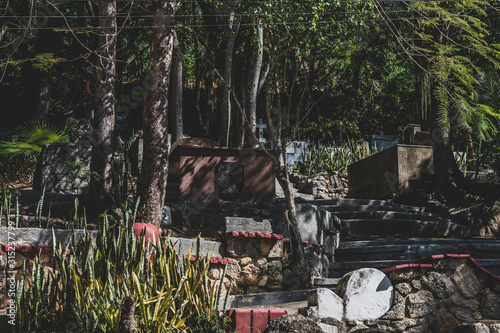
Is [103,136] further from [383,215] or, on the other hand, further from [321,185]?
[321,185]

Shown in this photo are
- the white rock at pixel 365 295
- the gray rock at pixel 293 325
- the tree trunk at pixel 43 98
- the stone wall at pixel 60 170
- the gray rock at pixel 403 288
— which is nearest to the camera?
the gray rock at pixel 293 325

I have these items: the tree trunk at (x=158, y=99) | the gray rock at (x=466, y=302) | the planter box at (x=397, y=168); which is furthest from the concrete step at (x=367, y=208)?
the gray rock at (x=466, y=302)

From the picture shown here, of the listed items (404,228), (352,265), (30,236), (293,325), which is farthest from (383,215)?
(30,236)

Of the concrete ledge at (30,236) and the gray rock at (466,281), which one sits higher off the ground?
the concrete ledge at (30,236)

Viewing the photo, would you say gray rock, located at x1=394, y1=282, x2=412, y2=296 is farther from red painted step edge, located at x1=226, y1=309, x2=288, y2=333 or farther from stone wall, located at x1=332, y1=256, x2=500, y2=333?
red painted step edge, located at x1=226, y1=309, x2=288, y2=333

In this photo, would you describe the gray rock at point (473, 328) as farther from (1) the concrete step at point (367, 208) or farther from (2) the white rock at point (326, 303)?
(1) the concrete step at point (367, 208)

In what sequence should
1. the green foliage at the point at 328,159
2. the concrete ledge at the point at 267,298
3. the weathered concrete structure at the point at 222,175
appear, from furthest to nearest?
the green foliage at the point at 328,159 < the weathered concrete structure at the point at 222,175 < the concrete ledge at the point at 267,298

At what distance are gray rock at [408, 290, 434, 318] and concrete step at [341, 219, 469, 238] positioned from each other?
4.60 metres

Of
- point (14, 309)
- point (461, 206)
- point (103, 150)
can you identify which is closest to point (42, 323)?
point (14, 309)

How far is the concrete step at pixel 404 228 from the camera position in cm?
962

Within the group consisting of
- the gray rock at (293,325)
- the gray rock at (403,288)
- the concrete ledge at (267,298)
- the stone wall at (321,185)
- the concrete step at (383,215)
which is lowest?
the concrete ledge at (267,298)

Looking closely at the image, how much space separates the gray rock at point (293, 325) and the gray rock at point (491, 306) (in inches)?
71.8

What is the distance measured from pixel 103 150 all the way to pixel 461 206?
24.6 ft

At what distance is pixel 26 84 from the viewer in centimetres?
1541
